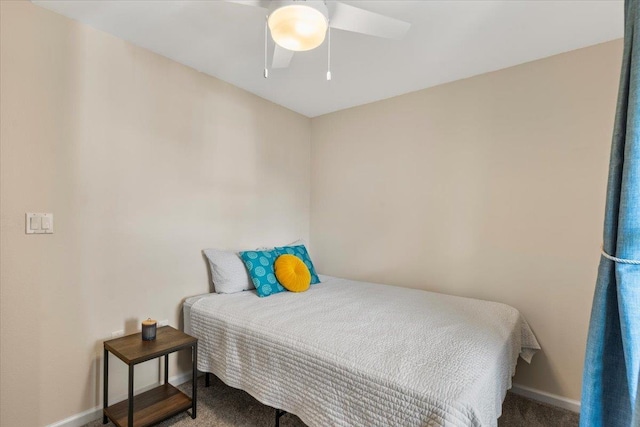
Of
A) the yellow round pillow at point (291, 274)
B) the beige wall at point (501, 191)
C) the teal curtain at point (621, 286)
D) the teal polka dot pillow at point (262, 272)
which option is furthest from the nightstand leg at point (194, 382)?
the teal curtain at point (621, 286)

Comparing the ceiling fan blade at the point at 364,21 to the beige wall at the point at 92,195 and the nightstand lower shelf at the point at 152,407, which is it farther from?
the nightstand lower shelf at the point at 152,407

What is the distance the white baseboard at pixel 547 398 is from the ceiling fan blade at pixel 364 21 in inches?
101

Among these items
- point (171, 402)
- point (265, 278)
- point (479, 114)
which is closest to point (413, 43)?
point (479, 114)

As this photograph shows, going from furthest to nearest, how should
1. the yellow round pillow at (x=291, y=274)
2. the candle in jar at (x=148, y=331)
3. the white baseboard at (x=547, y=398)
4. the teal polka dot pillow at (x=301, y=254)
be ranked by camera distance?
the teal polka dot pillow at (x=301, y=254) → the yellow round pillow at (x=291, y=274) → the white baseboard at (x=547, y=398) → the candle in jar at (x=148, y=331)

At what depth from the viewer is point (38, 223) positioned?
1.78 metres

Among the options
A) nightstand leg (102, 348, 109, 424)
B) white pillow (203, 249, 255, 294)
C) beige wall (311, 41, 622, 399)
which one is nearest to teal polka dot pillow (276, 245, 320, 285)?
white pillow (203, 249, 255, 294)

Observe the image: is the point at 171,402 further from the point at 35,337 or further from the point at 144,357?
the point at 35,337

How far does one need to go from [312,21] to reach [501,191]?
1.98m

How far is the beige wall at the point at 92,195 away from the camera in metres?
1.72

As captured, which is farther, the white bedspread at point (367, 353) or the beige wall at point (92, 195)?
the beige wall at point (92, 195)

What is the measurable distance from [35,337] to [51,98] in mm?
→ 1380

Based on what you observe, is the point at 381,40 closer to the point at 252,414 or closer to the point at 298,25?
the point at 298,25

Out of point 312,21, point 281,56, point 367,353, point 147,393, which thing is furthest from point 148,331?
point 312,21

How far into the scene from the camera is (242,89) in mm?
2914
